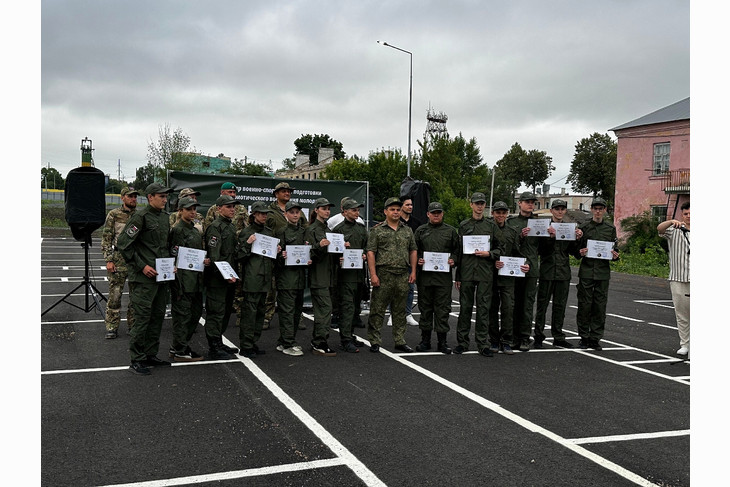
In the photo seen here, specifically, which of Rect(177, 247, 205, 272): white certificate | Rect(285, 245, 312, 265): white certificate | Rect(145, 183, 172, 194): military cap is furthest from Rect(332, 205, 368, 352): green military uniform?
Rect(145, 183, 172, 194): military cap

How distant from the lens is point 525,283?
8.60 meters

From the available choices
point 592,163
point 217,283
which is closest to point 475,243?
point 217,283

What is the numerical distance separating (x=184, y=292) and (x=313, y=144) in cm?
9198

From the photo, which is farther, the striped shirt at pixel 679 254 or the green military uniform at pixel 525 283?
the green military uniform at pixel 525 283

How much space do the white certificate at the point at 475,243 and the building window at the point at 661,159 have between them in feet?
96.9

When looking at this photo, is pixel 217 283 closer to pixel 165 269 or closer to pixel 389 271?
pixel 165 269

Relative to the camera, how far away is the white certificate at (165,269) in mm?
6957

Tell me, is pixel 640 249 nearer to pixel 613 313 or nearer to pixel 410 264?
pixel 613 313

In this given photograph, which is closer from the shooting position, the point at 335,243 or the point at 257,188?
the point at 335,243

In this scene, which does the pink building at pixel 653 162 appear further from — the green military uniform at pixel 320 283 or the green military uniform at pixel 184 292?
the green military uniform at pixel 184 292

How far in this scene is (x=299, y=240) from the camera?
25.9 feet

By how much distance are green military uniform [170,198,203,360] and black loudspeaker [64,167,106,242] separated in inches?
107

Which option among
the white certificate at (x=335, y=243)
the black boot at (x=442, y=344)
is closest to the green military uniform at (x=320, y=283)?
the white certificate at (x=335, y=243)

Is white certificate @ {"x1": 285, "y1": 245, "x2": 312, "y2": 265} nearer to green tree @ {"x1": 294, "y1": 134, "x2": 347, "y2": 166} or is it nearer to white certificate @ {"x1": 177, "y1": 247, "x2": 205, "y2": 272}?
white certificate @ {"x1": 177, "y1": 247, "x2": 205, "y2": 272}
